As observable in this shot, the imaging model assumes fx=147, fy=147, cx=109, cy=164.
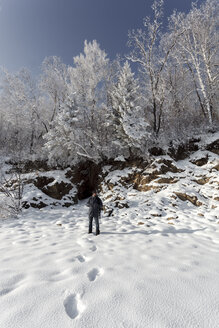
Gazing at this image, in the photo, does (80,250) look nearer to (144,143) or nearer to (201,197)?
(201,197)

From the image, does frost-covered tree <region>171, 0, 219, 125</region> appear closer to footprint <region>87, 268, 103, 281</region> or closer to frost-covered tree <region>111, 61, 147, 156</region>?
frost-covered tree <region>111, 61, 147, 156</region>

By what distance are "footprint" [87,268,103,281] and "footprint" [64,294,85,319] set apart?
0.51m

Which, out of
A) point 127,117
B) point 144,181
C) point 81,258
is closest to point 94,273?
point 81,258

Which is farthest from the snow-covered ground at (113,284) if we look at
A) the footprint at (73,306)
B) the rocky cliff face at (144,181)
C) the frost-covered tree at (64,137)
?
the frost-covered tree at (64,137)

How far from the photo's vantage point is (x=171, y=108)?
14914mm

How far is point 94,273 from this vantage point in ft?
8.51

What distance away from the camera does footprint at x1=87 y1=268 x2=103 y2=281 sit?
243 cm

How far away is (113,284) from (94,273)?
53cm

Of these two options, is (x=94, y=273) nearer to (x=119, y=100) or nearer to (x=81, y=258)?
(x=81, y=258)

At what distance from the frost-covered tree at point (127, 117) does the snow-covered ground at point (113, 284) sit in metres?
7.55

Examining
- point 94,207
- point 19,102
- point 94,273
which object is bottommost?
point 94,273

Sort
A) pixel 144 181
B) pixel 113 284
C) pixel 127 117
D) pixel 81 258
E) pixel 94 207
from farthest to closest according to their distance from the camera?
1. pixel 127 117
2. pixel 144 181
3. pixel 94 207
4. pixel 81 258
5. pixel 113 284

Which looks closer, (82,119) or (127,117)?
(127,117)

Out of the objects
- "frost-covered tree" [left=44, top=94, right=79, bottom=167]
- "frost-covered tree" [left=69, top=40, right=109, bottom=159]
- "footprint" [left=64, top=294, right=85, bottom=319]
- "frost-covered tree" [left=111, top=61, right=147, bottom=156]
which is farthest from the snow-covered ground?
"frost-covered tree" [left=69, top=40, right=109, bottom=159]
